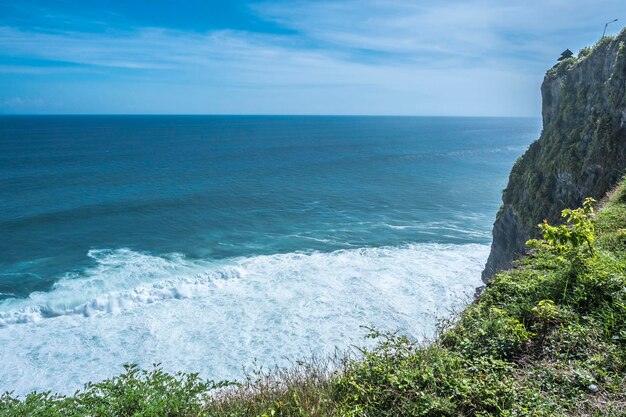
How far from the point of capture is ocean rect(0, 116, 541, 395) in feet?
67.6

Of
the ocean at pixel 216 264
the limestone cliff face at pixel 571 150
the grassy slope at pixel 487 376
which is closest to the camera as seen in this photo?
the grassy slope at pixel 487 376

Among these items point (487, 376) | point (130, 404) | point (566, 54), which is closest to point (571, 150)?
point (566, 54)

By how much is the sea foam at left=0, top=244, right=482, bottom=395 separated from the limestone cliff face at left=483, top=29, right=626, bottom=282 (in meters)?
5.37

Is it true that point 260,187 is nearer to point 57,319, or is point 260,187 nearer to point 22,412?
point 57,319

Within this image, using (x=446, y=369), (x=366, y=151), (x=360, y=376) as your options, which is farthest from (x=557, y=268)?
(x=366, y=151)

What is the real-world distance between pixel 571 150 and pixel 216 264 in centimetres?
2414

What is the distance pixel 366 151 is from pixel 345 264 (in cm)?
7557

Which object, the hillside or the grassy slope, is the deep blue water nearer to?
the hillside

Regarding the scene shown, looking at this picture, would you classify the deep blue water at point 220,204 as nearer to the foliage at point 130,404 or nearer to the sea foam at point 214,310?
the sea foam at point 214,310

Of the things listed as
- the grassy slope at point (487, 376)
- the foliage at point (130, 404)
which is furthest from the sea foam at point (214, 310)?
the grassy slope at point (487, 376)

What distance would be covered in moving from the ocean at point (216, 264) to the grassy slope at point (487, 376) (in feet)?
21.0

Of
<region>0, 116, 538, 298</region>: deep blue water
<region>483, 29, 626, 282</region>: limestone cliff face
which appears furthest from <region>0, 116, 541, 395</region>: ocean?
<region>483, 29, 626, 282</region>: limestone cliff face

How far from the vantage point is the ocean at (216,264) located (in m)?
20.6

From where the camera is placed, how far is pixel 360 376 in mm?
7727
